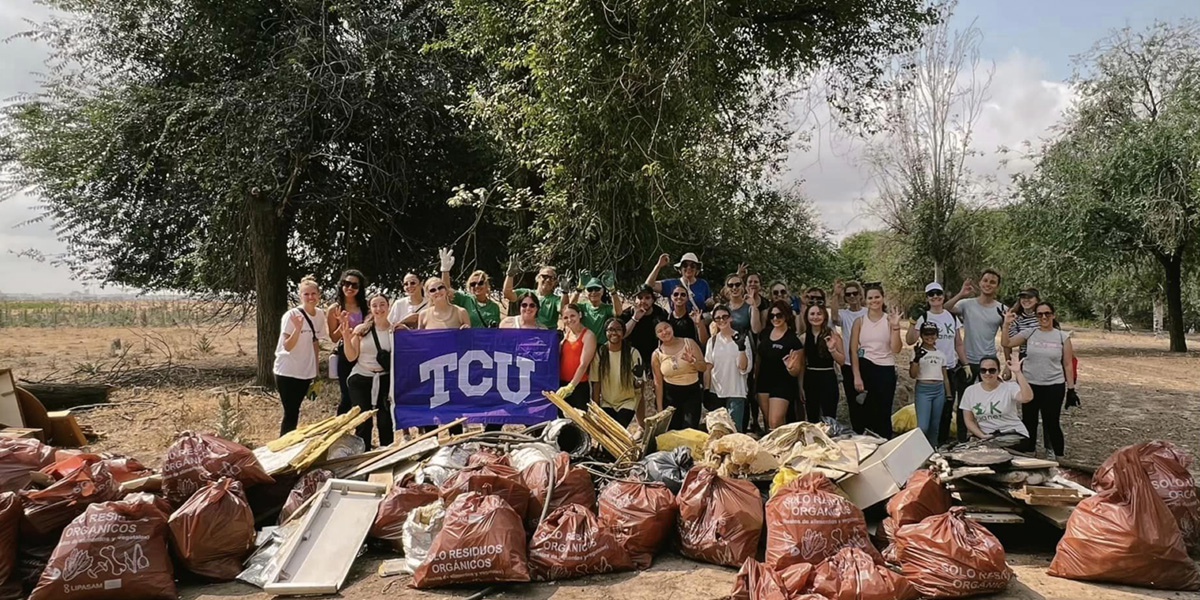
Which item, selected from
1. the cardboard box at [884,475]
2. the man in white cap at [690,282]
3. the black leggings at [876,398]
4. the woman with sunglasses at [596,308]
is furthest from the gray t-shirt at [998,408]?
the woman with sunglasses at [596,308]

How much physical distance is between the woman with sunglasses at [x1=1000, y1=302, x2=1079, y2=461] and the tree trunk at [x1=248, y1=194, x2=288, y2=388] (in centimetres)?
992

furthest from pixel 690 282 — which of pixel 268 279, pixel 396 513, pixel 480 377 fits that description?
pixel 268 279

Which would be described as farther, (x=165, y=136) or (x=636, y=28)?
(x=165, y=136)

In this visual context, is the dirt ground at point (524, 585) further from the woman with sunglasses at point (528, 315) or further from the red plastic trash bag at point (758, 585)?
the woman with sunglasses at point (528, 315)

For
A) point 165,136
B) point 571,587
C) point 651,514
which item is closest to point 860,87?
point 651,514

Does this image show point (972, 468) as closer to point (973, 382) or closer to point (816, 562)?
point (816, 562)

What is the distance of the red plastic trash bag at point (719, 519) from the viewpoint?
452 cm

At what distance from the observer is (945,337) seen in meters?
6.54

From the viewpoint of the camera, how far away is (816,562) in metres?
4.17

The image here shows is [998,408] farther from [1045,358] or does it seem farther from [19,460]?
[19,460]

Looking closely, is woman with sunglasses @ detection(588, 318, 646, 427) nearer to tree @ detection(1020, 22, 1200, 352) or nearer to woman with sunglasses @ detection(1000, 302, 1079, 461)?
woman with sunglasses @ detection(1000, 302, 1079, 461)

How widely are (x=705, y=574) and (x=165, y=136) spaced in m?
10.2

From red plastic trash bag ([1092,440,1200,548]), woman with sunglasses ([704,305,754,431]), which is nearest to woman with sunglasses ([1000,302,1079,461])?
red plastic trash bag ([1092,440,1200,548])

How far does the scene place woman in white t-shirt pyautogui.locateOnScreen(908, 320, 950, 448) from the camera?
6.37 metres
